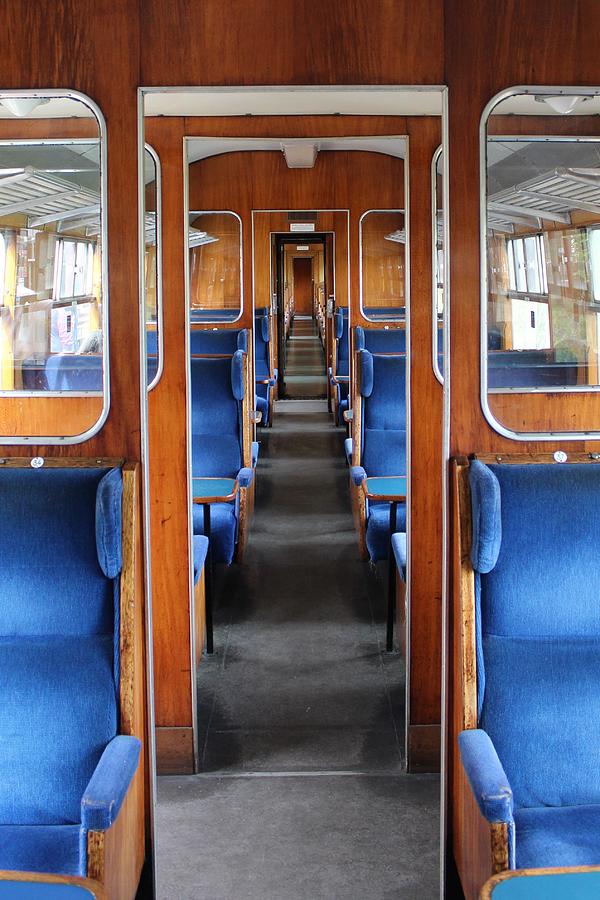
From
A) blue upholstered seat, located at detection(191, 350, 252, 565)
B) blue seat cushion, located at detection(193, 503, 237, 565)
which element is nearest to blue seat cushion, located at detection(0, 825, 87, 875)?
blue seat cushion, located at detection(193, 503, 237, 565)

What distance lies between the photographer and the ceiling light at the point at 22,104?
7.77ft

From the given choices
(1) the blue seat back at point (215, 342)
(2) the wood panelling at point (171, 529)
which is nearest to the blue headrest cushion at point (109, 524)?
(2) the wood panelling at point (171, 529)

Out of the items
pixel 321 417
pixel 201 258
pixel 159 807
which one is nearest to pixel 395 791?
pixel 159 807

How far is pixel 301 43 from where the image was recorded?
93.0 inches

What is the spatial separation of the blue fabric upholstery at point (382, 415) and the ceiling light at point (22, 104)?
300cm

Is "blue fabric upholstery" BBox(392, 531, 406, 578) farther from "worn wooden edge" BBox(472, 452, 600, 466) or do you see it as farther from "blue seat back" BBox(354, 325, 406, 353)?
"blue seat back" BBox(354, 325, 406, 353)

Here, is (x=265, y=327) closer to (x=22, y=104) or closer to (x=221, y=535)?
(x=221, y=535)

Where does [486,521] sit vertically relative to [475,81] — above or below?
below

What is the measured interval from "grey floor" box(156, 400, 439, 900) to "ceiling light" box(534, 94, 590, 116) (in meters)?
2.13

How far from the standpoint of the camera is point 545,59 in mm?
2318

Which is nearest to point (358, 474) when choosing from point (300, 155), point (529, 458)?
point (300, 155)

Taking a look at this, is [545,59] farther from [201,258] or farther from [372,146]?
[201,258]

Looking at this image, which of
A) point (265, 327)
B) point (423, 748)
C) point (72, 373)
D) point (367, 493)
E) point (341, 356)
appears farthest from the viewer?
point (341, 356)

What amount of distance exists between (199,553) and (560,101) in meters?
2.29
